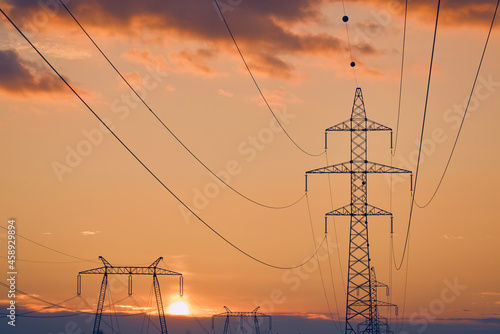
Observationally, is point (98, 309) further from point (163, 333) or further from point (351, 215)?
point (351, 215)

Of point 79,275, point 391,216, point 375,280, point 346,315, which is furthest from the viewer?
point 375,280

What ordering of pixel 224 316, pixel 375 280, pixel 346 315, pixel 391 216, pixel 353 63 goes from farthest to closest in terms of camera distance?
pixel 224 316 → pixel 375 280 → pixel 391 216 → pixel 346 315 → pixel 353 63

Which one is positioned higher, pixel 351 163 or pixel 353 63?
pixel 353 63

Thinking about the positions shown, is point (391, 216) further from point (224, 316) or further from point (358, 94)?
point (224, 316)

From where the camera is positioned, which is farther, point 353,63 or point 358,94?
point 358,94

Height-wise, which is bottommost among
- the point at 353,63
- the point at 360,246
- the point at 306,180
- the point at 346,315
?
the point at 346,315

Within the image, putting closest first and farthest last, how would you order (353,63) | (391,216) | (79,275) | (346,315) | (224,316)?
(353,63)
(346,315)
(391,216)
(79,275)
(224,316)

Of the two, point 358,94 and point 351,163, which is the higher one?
point 358,94

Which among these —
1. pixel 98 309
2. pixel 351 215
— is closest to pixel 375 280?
pixel 98 309

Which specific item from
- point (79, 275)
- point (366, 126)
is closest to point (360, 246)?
point (366, 126)
